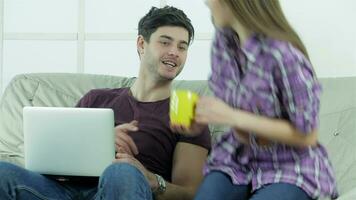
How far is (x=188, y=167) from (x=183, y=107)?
50 centimetres

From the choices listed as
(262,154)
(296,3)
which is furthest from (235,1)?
(296,3)

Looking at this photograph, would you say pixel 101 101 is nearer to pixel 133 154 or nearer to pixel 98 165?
pixel 133 154

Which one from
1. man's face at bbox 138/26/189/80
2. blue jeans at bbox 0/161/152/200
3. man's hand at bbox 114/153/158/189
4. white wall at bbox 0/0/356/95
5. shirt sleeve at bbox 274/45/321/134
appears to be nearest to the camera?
shirt sleeve at bbox 274/45/321/134

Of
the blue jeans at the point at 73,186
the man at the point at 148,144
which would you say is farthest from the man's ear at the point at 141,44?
the blue jeans at the point at 73,186

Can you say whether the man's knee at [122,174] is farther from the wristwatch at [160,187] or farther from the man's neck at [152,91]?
the man's neck at [152,91]

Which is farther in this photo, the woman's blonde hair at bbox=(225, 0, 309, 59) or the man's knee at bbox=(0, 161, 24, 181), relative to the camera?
the man's knee at bbox=(0, 161, 24, 181)

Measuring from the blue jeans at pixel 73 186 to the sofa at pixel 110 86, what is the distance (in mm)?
336

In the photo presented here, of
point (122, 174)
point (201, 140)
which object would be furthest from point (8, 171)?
point (201, 140)

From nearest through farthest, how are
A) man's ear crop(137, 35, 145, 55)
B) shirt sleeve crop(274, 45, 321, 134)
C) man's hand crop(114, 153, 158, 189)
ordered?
1. shirt sleeve crop(274, 45, 321, 134)
2. man's hand crop(114, 153, 158, 189)
3. man's ear crop(137, 35, 145, 55)

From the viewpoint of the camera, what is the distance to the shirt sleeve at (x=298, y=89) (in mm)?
1261

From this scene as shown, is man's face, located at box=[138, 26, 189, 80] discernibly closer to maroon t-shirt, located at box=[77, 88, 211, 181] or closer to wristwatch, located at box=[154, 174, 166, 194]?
maroon t-shirt, located at box=[77, 88, 211, 181]

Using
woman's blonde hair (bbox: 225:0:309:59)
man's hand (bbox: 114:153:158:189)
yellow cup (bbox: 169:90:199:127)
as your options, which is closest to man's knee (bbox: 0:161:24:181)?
man's hand (bbox: 114:153:158:189)

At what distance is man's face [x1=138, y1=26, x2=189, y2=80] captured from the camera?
201cm

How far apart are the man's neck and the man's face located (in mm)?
31
